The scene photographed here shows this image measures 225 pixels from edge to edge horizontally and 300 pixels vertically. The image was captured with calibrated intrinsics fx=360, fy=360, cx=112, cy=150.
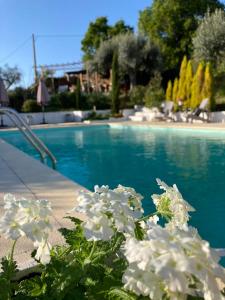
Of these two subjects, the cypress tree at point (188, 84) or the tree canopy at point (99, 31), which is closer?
the cypress tree at point (188, 84)

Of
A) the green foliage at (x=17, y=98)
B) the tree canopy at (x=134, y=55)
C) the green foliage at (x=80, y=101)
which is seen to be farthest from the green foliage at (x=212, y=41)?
the green foliage at (x=17, y=98)

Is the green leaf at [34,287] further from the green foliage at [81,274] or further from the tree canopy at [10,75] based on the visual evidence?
the tree canopy at [10,75]

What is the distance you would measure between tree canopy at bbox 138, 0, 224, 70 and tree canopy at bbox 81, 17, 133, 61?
5.94 metres

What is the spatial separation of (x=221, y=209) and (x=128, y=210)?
4.25 meters

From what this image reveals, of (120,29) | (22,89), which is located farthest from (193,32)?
(22,89)

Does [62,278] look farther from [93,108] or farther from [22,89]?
[22,89]

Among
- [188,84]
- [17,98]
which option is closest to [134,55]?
[188,84]

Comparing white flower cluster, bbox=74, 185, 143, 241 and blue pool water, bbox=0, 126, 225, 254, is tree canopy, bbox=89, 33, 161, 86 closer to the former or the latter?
blue pool water, bbox=0, 126, 225, 254

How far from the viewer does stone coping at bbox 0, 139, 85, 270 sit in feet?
8.93

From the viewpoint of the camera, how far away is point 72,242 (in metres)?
1.48

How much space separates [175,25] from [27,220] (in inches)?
1143

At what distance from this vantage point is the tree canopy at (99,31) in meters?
34.1

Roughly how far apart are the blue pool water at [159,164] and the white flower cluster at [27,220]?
313 cm

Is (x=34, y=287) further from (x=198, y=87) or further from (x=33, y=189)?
(x=198, y=87)
